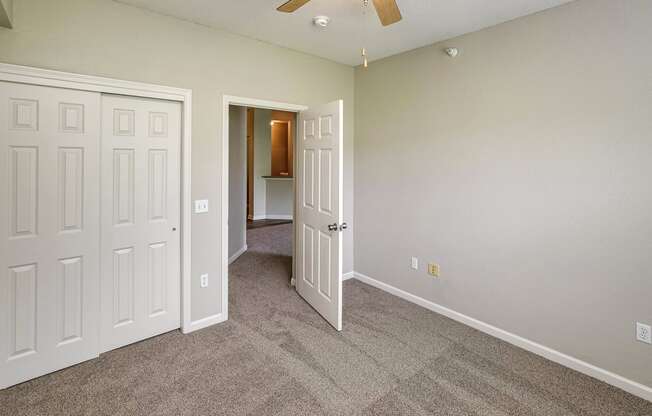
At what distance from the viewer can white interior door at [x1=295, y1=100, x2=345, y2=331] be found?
9.41 feet

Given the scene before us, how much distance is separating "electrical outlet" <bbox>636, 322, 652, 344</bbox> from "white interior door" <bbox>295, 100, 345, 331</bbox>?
2014 mm

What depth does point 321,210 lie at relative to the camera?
3146 mm

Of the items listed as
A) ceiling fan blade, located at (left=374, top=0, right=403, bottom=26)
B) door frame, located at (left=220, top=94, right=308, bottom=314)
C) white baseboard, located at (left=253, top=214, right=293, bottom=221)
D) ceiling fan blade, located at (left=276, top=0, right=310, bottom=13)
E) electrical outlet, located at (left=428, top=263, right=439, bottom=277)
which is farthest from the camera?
white baseboard, located at (left=253, top=214, right=293, bottom=221)

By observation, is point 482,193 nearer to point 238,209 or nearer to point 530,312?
point 530,312

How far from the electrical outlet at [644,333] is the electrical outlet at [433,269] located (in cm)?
147

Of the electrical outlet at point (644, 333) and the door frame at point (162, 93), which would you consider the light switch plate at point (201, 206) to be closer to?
the door frame at point (162, 93)

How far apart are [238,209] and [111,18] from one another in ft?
10.7

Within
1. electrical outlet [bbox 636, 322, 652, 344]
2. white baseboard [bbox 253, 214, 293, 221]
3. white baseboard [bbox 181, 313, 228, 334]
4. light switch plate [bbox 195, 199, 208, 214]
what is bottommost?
white baseboard [bbox 181, 313, 228, 334]

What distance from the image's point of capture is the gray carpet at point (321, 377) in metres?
1.96

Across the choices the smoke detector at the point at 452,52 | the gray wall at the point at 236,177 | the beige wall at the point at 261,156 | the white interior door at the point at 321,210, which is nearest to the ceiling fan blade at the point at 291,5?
the white interior door at the point at 321,210

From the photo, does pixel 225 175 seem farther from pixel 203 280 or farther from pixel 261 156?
pixel 261 156

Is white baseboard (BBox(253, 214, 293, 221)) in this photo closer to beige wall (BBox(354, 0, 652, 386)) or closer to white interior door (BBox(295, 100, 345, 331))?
white interior door (BBox(295, 100, 345, 331))

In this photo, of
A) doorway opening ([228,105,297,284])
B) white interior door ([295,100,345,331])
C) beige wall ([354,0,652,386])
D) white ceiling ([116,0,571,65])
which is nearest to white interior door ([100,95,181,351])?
white ceiling ([116,0,571,65])

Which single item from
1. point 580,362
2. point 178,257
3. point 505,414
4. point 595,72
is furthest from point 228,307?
point 595,72
